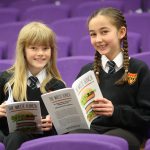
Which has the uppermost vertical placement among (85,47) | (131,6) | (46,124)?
(131,6)

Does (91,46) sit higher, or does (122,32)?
(122,32)

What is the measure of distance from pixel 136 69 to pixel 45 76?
390 mm

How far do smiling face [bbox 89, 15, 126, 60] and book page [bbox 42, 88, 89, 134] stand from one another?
0.89ft

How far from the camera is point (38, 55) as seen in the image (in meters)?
1.86

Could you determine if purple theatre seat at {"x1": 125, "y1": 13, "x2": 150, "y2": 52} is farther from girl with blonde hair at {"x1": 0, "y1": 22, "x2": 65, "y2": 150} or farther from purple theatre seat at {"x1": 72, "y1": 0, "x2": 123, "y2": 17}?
girl with blonde hair at {"x1": 0, "y1": 22, "x2": 65, "y2": 150}

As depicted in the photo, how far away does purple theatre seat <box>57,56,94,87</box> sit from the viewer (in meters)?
2.16

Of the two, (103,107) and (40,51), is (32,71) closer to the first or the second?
(40,51)

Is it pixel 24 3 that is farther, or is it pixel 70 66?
pixel 24 3

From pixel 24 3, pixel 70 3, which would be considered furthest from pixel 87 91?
pixel 24 3

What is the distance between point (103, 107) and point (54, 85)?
33 centimetres

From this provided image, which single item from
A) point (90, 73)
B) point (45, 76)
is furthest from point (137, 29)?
point (90, 73)

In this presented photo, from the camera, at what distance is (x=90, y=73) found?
5.29ft

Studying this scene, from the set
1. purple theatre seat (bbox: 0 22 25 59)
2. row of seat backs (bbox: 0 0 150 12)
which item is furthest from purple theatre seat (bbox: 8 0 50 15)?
purple theatre seat (bbox: 0 22 25 59)

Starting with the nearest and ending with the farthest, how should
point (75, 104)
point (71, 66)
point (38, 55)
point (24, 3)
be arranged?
1. point (75, 104)
2. point (38, 55)
3. point (71, 66)
4. point (24, 3)
